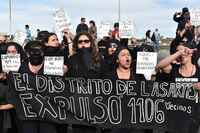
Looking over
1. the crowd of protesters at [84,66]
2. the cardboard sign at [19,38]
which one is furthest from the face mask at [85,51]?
the cardboard sign at [19,38]

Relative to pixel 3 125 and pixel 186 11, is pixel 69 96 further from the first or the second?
pixel 186 11

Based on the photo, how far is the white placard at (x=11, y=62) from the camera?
792 cm

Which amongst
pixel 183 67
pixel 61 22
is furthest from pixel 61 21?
pixel 183 67

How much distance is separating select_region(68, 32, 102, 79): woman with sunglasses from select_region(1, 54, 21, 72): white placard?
81cm

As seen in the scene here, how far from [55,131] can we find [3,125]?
2.66 ft

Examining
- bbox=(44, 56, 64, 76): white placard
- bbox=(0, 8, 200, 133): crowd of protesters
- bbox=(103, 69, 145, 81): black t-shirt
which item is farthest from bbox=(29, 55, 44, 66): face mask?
bbox=(103, 69, 145, 81): black t-shirt

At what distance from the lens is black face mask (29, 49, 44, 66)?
7.56 metres

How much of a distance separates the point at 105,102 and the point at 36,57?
113cm

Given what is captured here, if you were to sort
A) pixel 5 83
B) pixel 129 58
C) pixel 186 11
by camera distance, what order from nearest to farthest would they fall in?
pixel 129 58, pixel 5 83, pixel 186 11

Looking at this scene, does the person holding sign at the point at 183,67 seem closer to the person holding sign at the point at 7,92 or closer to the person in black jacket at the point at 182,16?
the person holding sign at the point at 7,92

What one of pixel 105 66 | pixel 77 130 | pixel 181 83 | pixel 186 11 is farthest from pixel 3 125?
pixel 186 11

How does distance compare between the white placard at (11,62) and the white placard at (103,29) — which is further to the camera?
the white placard at (103,29)

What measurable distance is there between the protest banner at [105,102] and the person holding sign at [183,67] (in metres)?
0.12

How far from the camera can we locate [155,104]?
7.60m
